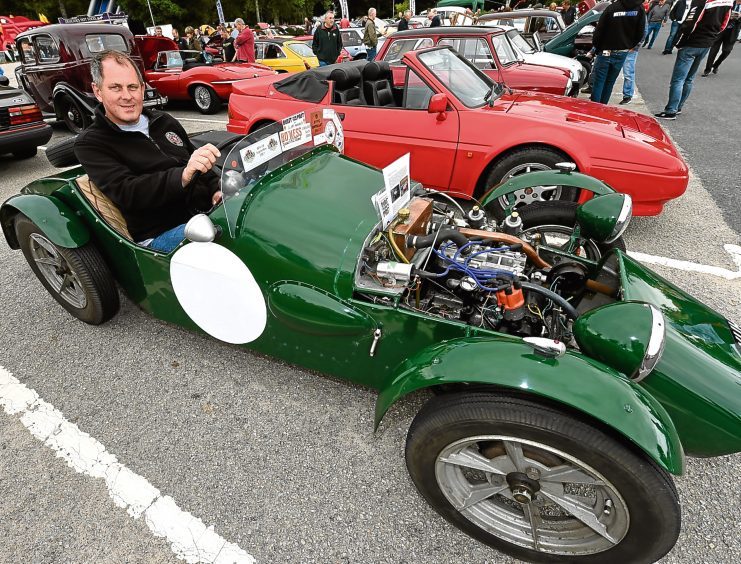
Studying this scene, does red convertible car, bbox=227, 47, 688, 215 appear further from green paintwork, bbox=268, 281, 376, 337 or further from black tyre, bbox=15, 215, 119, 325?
black tyre, bbox=15, 215, 119, 325

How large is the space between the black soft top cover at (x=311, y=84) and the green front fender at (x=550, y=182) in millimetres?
2453

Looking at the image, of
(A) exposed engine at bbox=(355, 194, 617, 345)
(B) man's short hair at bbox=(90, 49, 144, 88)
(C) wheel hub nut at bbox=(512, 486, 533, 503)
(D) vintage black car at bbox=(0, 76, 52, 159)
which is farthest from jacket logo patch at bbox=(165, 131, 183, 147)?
(D) vintage black car at bbox=(0, 76, 52, 159)

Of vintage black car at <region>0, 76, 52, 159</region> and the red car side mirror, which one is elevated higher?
the red car side mirror

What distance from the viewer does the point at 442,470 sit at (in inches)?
63.3

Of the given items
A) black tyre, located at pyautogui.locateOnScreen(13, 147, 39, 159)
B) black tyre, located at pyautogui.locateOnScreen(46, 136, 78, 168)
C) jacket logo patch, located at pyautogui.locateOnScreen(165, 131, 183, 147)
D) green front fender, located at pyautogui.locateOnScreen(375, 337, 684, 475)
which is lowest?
black tyre, located at pyautogui.locateOnScreen(13, 147, 39, 159)

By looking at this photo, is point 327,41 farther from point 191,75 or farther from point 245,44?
point 191,75

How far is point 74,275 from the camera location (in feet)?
8.95

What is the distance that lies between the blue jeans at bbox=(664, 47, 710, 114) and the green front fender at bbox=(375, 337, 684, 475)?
746 cm

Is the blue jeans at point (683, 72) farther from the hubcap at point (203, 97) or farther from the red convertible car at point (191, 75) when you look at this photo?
the hubcap at point (203, 97)

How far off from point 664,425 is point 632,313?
38 centimetres

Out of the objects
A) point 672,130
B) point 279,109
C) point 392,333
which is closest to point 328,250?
point 392,333

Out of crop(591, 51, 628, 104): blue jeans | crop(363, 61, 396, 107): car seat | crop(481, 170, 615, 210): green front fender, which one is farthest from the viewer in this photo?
crop(591, 51, 628, 104): blue jeans

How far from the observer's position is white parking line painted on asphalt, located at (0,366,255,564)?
67.5 inches

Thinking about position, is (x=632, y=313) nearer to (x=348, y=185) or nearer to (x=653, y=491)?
(x=653, y=491)
